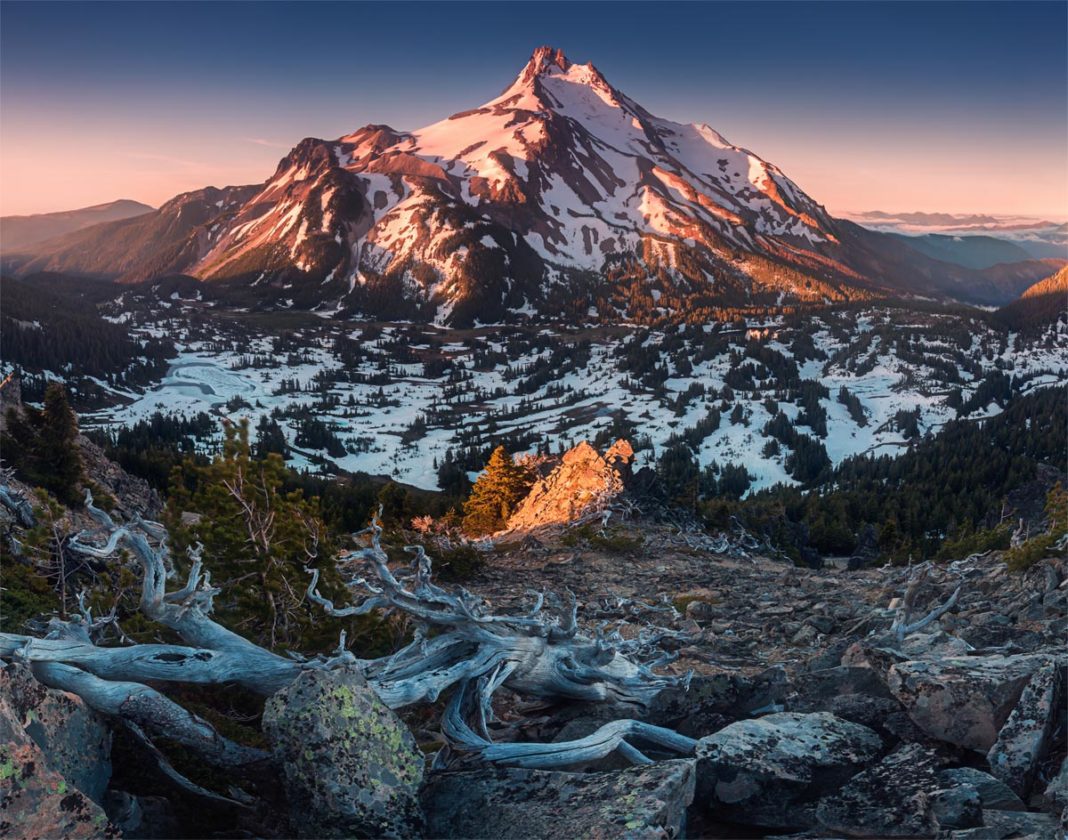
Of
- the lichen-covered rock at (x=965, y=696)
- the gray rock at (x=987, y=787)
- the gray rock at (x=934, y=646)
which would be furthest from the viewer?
the gray rock at (x=934, y=646)

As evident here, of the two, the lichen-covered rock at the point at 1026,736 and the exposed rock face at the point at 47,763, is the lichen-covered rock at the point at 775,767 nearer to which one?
the lichen-covered rock at the point at 1026,736

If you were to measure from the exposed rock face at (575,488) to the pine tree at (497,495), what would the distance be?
175cm

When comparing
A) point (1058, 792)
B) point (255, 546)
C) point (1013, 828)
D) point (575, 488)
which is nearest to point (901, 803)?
point (1013, 828)

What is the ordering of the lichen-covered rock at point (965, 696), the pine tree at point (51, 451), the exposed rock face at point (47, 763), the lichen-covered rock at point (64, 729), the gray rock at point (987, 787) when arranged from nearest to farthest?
the exposed rock face at point (47, 763) → the lichen-covered rock at point (64, 729) → the gray rock at point (987, 787) → the lichen-covered rock at point (965, 696) → the pine tree at point (51, 451)

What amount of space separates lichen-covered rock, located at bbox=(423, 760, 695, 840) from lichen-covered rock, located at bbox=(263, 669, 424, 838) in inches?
13.0

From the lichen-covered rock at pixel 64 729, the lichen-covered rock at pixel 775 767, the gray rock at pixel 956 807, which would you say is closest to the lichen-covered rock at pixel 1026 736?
the gray rock at pixel 956 807

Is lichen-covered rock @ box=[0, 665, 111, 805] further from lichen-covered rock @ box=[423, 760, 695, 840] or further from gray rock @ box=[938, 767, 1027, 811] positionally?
gray rock @ box=[938, 767, 1027, 811]

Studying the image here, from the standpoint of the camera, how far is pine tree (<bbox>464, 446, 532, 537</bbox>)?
139ft

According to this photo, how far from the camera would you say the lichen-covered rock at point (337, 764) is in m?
5.29

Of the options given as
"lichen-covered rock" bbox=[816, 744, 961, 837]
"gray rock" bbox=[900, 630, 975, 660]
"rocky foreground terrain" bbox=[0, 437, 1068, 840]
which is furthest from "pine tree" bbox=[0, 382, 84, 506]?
"lichen-covered rock" bbox=[816, 744, 961, 837]

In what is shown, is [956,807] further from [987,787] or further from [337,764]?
[337,764]

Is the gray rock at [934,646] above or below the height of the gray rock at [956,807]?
below

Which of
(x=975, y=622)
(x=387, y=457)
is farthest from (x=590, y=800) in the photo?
(x=387, y=457)

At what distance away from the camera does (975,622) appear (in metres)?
13.8
